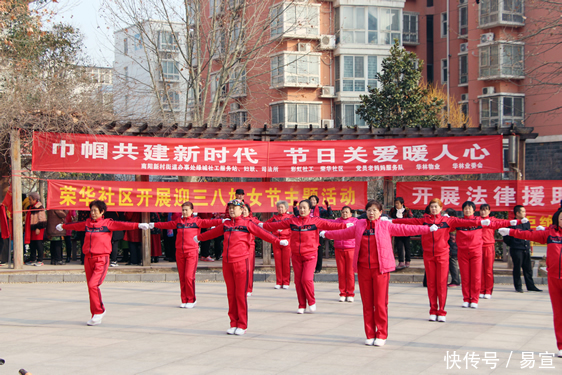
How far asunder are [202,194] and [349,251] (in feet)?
15.9

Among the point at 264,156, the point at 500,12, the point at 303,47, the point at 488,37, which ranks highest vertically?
the point at 500,12

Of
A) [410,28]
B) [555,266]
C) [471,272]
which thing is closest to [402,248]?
[471,272]

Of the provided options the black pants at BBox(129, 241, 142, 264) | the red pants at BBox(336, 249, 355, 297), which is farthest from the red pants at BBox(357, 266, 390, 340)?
the black pants at BBox(129, 241, 142, 264)

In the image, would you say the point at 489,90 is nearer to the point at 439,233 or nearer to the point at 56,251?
the point at 56,251

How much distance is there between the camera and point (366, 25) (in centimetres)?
3272

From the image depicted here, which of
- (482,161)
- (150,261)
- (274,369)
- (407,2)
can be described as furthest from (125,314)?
(407,2)

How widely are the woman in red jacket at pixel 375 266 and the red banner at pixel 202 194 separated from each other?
6939mm

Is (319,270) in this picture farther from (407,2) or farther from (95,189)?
(407,2)

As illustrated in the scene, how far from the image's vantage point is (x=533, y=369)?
240 inches

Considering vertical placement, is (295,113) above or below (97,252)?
above

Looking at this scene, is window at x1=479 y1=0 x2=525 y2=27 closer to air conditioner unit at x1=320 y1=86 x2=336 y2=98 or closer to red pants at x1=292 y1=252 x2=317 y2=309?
air conditioner unit at x1=320 y1=86 x2=336 y2=98

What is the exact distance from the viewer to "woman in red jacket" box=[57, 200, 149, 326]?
27.9 feet

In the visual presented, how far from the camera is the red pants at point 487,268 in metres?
10.9

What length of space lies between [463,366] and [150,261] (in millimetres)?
9687
